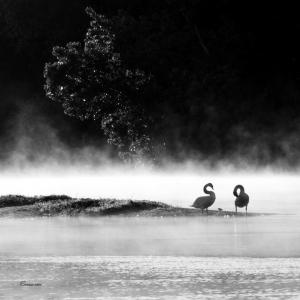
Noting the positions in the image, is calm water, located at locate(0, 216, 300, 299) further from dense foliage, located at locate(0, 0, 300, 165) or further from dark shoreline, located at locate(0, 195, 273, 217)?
dense foliage, located at locate(0, 0, 300, 165)

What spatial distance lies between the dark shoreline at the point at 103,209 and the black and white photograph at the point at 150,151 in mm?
55

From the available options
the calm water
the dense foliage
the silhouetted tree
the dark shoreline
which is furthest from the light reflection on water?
the silhouetted tree

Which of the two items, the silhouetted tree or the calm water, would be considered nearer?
the calm water

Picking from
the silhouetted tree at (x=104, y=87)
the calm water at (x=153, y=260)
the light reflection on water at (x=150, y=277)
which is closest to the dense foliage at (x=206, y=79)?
the silhouetted tree at (x=104, y=87)

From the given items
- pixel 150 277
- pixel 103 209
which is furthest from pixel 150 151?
pixel 150 277

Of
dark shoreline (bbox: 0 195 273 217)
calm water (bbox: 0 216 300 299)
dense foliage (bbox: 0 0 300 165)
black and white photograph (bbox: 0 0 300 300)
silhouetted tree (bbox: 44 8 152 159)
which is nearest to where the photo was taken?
calm water (bbox: 0 216 300 299)

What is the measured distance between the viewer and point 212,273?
13.0 meters

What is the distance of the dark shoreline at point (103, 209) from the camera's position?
78.3 ft

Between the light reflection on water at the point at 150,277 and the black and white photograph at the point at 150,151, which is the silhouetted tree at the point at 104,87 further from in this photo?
the light reflection on water at the point at 150,277

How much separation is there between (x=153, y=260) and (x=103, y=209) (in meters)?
10.2

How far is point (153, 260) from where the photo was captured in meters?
14.4

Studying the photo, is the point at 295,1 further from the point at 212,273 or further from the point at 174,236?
the point at 212,273

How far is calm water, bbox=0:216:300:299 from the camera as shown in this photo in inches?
460

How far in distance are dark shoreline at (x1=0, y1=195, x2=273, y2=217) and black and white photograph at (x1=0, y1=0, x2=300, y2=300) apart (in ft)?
0.18
